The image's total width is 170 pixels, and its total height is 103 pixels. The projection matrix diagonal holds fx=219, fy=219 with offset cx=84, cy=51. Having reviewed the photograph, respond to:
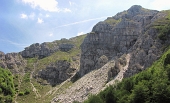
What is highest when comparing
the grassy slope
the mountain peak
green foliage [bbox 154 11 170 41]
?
the mountain peak

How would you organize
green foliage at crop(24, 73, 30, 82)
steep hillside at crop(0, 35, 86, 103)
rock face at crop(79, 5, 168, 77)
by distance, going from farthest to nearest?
Result: green foliage at crop(24, 73, 30, 82)
steep hillside at crop(0, 35, 86, 103)
rock face at crop(79, 5, 168, 77)

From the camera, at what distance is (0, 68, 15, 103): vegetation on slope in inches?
4488

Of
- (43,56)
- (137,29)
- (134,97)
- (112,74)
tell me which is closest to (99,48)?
(137,29)

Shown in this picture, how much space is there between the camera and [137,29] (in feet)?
403

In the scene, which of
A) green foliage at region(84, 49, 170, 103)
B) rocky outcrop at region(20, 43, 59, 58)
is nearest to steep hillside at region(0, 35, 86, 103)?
rocky outcrop at region(20, 43, 59, 58)

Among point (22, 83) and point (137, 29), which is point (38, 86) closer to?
point (22, 83)

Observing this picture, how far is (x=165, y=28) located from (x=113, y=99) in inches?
1719

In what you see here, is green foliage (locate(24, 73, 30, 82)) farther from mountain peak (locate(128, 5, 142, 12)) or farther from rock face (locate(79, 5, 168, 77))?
mountain peak (locate(128, 5, 142, 12))

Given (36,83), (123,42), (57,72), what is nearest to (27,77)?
(36,83)

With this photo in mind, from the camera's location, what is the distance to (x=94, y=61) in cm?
13275

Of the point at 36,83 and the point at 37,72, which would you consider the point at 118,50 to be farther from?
the point at 37,72

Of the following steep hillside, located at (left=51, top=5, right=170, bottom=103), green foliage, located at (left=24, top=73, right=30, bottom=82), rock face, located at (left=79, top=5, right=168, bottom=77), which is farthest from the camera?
green foliage, located at (left=24, top=73, right=30, bottom=82)

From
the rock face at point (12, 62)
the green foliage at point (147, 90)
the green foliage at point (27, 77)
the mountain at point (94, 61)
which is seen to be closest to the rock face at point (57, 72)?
the mountain at point (94, 61)

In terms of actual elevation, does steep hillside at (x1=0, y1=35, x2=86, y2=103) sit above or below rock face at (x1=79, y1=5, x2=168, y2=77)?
below
